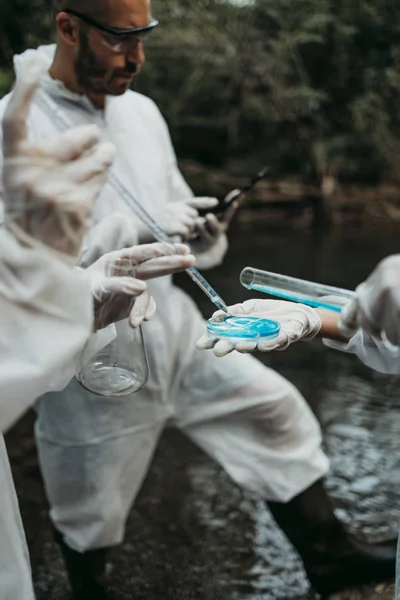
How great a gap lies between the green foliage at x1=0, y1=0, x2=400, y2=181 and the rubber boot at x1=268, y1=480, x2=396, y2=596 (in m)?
4.91

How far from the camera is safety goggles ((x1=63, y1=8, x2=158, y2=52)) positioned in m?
1.98

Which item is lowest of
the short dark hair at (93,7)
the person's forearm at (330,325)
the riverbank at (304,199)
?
the riverbank at (304,199)

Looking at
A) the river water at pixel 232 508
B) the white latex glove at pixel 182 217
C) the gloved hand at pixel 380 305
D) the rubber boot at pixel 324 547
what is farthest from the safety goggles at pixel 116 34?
the river water at pixel 232 508

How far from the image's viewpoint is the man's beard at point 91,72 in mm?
2018

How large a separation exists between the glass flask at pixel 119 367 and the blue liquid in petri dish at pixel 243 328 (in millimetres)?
295

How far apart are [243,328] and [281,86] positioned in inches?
303

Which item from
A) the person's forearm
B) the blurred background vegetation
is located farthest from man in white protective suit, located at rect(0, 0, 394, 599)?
the blurred background vegetation

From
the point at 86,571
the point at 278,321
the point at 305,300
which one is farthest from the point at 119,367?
the point at 86,571

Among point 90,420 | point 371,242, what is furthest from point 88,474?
point 371,242

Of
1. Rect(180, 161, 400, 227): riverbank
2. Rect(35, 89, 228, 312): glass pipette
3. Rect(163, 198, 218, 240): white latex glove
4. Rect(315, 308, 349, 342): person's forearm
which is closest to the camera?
Rect(315, 308, 349, 342): person's forearm

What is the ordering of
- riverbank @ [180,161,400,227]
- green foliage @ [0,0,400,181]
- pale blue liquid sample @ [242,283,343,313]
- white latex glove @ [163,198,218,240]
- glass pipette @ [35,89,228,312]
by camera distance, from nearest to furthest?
pale blue liquid sample @ [242,283,343,313] → glass pipette @ [35,89,228,312] → white latex glove @ [163,198,218,240] → green foliage @ [0,0,400,181] → riverbank @ [180,161,400,227]

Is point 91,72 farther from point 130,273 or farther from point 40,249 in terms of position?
point 40,249

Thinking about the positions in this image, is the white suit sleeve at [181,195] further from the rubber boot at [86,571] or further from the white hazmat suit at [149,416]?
the rubber boot at [86,571]

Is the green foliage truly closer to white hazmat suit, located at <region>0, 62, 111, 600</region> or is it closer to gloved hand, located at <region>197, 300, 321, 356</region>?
gloved hand, located at <region>197, 300, 321, 356</region>
